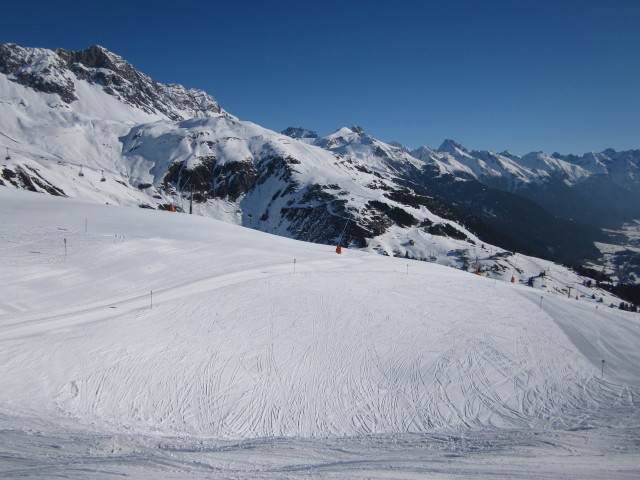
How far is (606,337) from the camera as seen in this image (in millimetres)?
19234

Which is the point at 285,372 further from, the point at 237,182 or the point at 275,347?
the point at 237,182

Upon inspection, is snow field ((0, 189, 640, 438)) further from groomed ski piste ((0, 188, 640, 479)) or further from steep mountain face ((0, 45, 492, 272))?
steep mountain face ((0, 45, 492, 272))

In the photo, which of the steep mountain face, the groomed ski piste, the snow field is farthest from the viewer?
the steep mountain face

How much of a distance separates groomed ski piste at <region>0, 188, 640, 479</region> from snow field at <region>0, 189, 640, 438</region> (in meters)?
0.08

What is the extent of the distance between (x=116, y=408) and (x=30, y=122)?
9363 inches

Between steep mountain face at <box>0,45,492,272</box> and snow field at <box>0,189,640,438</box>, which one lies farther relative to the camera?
steep mountain face at <box>0,45,492,272</box>

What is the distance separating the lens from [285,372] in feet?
44.7

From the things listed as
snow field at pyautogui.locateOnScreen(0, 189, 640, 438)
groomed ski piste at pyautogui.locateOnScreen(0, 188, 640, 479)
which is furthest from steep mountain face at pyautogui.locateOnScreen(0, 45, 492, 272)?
groomed ski piste at pyautogui.locateOnScreen(0, 188, 640, 479)

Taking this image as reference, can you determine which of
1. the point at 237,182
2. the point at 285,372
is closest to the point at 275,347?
the point at 285,372

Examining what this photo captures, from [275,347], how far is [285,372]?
1605mm

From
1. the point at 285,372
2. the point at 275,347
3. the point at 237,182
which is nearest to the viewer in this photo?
the point at 285,372

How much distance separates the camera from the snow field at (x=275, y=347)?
11469mm

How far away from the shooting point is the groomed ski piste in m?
8.33

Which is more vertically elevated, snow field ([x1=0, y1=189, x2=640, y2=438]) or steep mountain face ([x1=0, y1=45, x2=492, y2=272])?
steep mountain face ([x1=0, y1=45, x2=492, y2=272])
